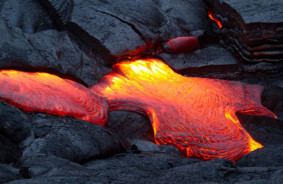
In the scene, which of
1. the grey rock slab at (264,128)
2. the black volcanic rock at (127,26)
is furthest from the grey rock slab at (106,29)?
the grey rock slab at (264,128)

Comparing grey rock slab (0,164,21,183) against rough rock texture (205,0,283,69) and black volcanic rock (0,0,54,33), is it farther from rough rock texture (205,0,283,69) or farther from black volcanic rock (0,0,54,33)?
rough rock texture (205,0,283,69)

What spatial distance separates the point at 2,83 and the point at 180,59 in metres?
2.64

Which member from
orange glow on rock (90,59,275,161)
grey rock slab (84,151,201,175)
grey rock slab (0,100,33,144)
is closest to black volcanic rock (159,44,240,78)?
orange glow on rock (90,59,275,161)

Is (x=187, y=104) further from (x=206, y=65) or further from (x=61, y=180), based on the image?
(x=61, y=180)

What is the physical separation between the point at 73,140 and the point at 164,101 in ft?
5.44

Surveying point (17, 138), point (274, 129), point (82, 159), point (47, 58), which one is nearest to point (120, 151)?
point (82, 159)

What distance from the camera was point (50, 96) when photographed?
3.38m

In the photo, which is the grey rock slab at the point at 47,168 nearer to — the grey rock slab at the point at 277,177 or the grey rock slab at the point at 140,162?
the grey rock slab at the point at 140,162

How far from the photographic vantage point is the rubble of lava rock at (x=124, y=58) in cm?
221

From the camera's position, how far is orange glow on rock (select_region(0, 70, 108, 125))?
3.17 meters

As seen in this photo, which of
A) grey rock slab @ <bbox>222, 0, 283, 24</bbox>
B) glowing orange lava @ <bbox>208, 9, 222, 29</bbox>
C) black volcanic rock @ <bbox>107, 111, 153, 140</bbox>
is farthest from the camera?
glowing orange lava @ <bbox>208, 9, 222, 29</bbox>

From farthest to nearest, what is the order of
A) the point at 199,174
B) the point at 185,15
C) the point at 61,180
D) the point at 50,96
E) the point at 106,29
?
the point at 185,15 → the point at 106,29 → the point at 50,96 → the point at 199,174 → the point at 61,180

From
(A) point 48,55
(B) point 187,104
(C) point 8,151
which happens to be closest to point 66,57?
(A) point 48,55

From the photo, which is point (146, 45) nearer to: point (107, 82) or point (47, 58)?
point (107, 82)
